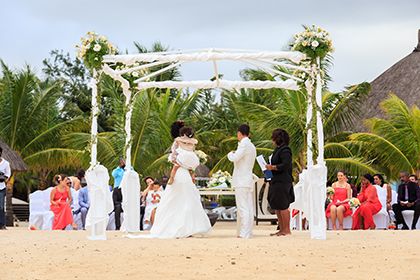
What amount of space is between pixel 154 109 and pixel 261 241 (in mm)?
15619

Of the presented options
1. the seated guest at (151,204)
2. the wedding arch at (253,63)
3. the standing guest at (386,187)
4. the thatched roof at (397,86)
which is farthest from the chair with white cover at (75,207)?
the thatched roof at (397,86)

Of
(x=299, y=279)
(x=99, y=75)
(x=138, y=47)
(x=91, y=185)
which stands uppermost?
(x=138, y=47)

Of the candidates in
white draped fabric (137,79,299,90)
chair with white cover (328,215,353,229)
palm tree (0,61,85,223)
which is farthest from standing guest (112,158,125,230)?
palm tree (0,61,85,223)

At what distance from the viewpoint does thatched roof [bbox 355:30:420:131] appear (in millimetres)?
34094

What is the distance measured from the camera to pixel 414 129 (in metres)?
27.8

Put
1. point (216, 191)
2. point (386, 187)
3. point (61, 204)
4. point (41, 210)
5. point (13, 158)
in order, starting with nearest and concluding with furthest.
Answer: point (216, 191) < point (61, 204) < point (41, 210) < point (386, 187) < point (13, 158)

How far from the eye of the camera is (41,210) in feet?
70.4

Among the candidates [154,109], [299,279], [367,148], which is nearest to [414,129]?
[367,148]

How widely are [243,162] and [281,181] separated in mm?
766

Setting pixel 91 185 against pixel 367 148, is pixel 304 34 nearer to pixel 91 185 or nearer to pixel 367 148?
pixel 91 185

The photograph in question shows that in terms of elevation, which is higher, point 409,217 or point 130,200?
point 130,200

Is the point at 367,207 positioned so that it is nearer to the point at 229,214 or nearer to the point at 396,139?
the point at 396,139

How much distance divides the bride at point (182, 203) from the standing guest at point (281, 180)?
4.10 ft

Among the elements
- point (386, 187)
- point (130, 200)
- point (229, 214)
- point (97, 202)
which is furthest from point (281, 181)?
point (229, 214)
